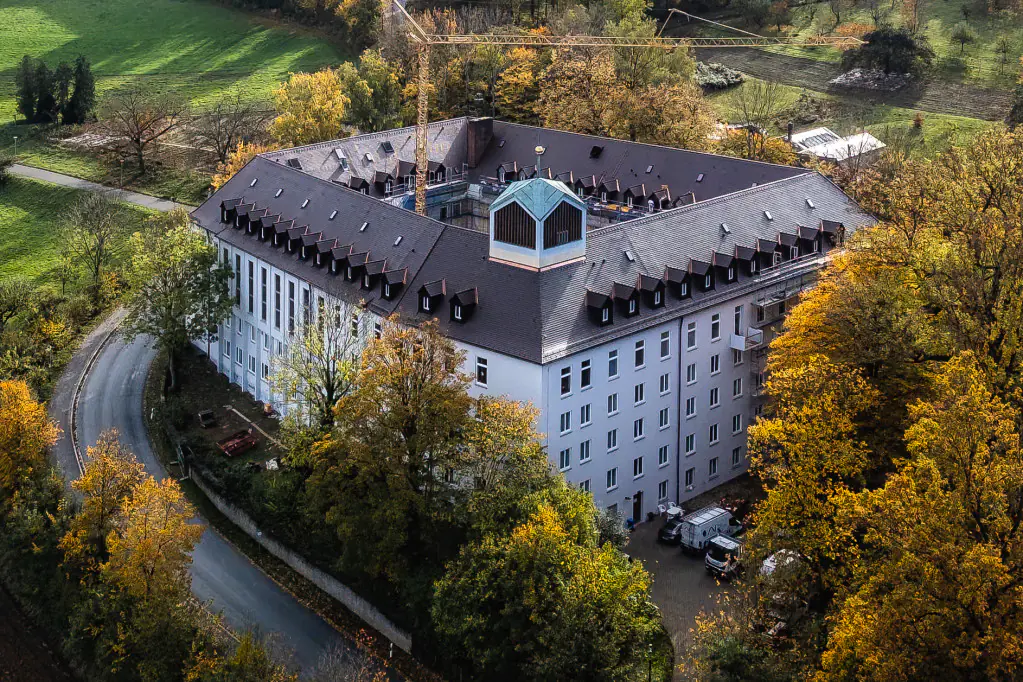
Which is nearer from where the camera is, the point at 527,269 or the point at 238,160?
the point at 527,269

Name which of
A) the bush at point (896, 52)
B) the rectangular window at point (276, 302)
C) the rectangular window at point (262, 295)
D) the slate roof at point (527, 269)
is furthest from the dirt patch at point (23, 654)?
the bush at point (896, 52)

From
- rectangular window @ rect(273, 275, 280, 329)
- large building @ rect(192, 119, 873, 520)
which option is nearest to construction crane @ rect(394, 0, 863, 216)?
large building @ rect(192, 119, 873, 520)

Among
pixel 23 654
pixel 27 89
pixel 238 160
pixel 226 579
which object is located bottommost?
pixel 23 654

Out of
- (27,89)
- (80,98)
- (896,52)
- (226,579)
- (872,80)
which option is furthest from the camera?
(80,98)

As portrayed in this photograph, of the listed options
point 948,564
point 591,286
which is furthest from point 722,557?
point 948,564

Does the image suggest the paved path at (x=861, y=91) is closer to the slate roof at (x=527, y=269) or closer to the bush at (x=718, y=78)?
the bush at (x=718, y=78)

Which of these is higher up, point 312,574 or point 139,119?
point 139,119

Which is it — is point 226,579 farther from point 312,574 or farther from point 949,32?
point 949,32

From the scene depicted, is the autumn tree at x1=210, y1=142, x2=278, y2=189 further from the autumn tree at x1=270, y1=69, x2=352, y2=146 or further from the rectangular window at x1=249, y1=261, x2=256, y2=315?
the rectangular window at x1=249, y1=261, x2=256, y2=315
